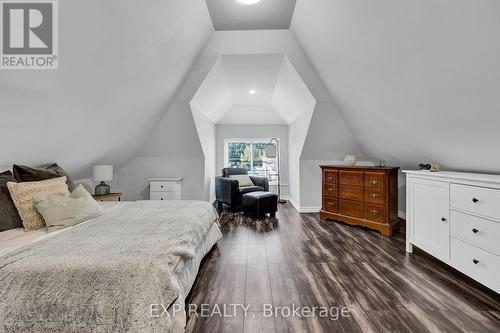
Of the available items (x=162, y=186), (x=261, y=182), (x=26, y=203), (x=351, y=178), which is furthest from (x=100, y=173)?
(x=351, y=178)

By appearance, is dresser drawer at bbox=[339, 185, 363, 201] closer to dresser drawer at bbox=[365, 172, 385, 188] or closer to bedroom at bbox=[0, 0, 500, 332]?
bedroom at bbox=[0, 0, 500, 332]

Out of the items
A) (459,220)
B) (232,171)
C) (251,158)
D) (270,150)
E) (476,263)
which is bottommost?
(476,263)

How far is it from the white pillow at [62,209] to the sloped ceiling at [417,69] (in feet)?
10.3

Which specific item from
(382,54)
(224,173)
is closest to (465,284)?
(382,54)

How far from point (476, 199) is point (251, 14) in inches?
121

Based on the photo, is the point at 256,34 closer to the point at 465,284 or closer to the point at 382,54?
the point at 382,54

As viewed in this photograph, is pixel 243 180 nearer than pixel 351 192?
No

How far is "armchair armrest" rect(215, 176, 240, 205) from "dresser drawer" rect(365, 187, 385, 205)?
2470mm

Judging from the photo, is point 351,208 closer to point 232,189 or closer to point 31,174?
point 232,189

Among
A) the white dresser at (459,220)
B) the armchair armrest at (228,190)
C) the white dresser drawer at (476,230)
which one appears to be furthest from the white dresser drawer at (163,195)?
the white dresser drawer at (476,230)

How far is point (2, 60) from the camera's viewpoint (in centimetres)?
148

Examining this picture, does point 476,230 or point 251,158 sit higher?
point 251,158

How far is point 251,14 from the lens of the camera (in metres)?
2.74

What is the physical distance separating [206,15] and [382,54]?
2104 millimetres
